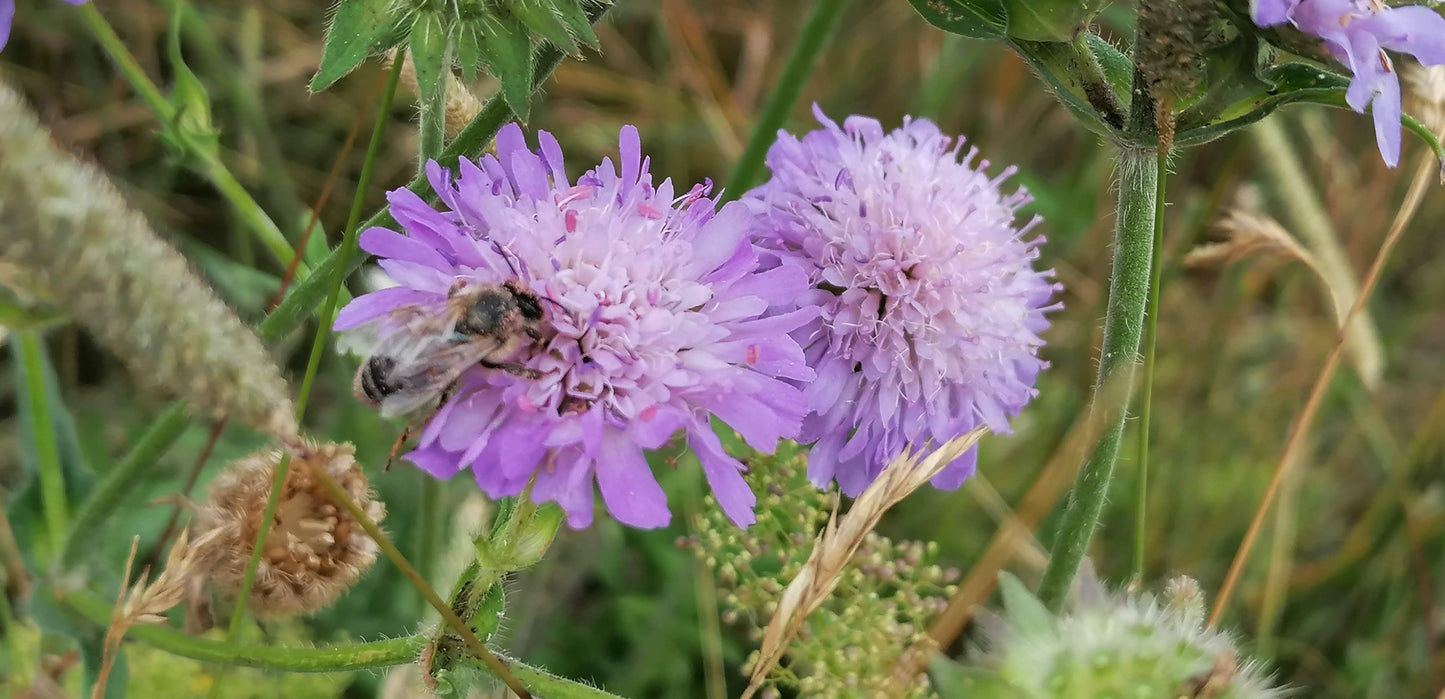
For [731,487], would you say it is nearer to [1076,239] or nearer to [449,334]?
[449,334]

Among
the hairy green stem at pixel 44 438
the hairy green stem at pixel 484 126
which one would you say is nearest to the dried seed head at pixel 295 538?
the hairy green stem at pixel 484 126

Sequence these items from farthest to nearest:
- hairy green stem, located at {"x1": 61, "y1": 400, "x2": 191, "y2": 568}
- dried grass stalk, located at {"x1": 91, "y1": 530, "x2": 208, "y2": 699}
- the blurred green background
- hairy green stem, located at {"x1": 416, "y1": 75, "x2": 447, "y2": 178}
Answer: the blurred green background → hairy green stem, located at {"x1": 61, "y1": 400, "x2": 191, "y2": 568} → hairy green stem, located at {"x1": 416, "y1": 75, "x2": 447, "y2": 178} → dried grass stalk, located at {"x1": 91, "y1": 530, "x2": 208, "y2": 699}

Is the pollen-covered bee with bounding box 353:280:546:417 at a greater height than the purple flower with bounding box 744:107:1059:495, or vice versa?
the purple flower with bounding box 744:107:1059:495

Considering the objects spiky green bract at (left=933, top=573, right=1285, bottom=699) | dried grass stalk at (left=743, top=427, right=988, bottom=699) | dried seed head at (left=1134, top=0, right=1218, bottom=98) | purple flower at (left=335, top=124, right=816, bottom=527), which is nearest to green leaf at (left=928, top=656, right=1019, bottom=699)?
spiky green bract at (left=933, top=573, right=1285, bottom=699)

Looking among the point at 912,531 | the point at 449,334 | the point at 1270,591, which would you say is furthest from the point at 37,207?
the point at 1270,591

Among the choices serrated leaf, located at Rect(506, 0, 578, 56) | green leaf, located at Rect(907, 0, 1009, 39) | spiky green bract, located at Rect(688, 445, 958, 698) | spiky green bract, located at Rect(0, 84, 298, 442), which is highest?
green leaf, located at Rect(907, 0, 1009, 39)

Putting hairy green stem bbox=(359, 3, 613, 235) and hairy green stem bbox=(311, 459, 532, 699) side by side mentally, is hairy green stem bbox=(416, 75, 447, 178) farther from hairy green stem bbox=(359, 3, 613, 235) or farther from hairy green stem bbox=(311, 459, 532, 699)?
hairy green stem bbox=(311, 459, 532, 699)

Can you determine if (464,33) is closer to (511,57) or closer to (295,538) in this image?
(511,57)
